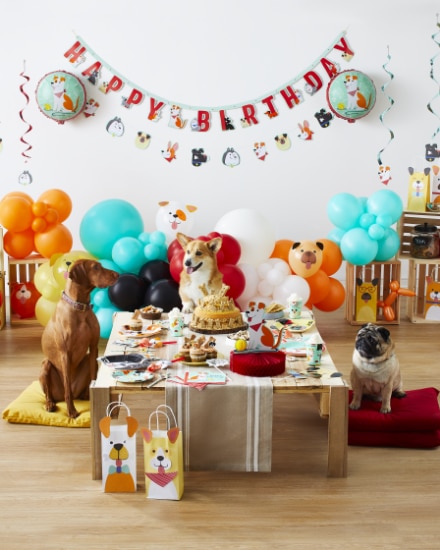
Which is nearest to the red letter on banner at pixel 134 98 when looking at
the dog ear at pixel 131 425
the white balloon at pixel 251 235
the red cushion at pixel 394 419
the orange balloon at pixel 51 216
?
the orange balloon at pixel 51 216

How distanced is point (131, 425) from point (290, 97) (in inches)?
150

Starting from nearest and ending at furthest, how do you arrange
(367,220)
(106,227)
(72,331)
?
1. (72,331)
2. (106,227)
3. (367,220)

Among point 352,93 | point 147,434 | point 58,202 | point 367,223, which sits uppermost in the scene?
point 352,93

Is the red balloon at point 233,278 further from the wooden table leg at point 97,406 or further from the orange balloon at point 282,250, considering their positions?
the wooden table leg at point 97,406

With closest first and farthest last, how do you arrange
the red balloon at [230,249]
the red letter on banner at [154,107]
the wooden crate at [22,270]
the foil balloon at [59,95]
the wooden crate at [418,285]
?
the red balloon at [230,249] → the wooden crate at [22,270] → the wooden crate at [418,285] → the foil balloon at [59,95] → the red letter on banner at [154,107]

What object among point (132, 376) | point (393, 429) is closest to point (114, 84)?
point (132, 376)

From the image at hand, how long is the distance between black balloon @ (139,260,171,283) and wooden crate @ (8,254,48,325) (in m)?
0.83

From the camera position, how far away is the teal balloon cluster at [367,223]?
5367 millimetres

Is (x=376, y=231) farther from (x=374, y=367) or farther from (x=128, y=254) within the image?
(x=374, y=367)

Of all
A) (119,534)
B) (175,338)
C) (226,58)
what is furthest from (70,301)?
(226,58)

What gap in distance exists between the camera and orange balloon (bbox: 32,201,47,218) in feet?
17.6

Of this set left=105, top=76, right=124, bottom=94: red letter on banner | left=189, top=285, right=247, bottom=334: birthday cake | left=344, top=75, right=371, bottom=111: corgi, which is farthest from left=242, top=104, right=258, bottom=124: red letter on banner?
left=189, top=285, right=247, bottom=334: birthday cake

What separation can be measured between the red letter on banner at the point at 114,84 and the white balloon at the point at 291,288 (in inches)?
83.1

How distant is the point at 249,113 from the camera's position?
6.24 m
